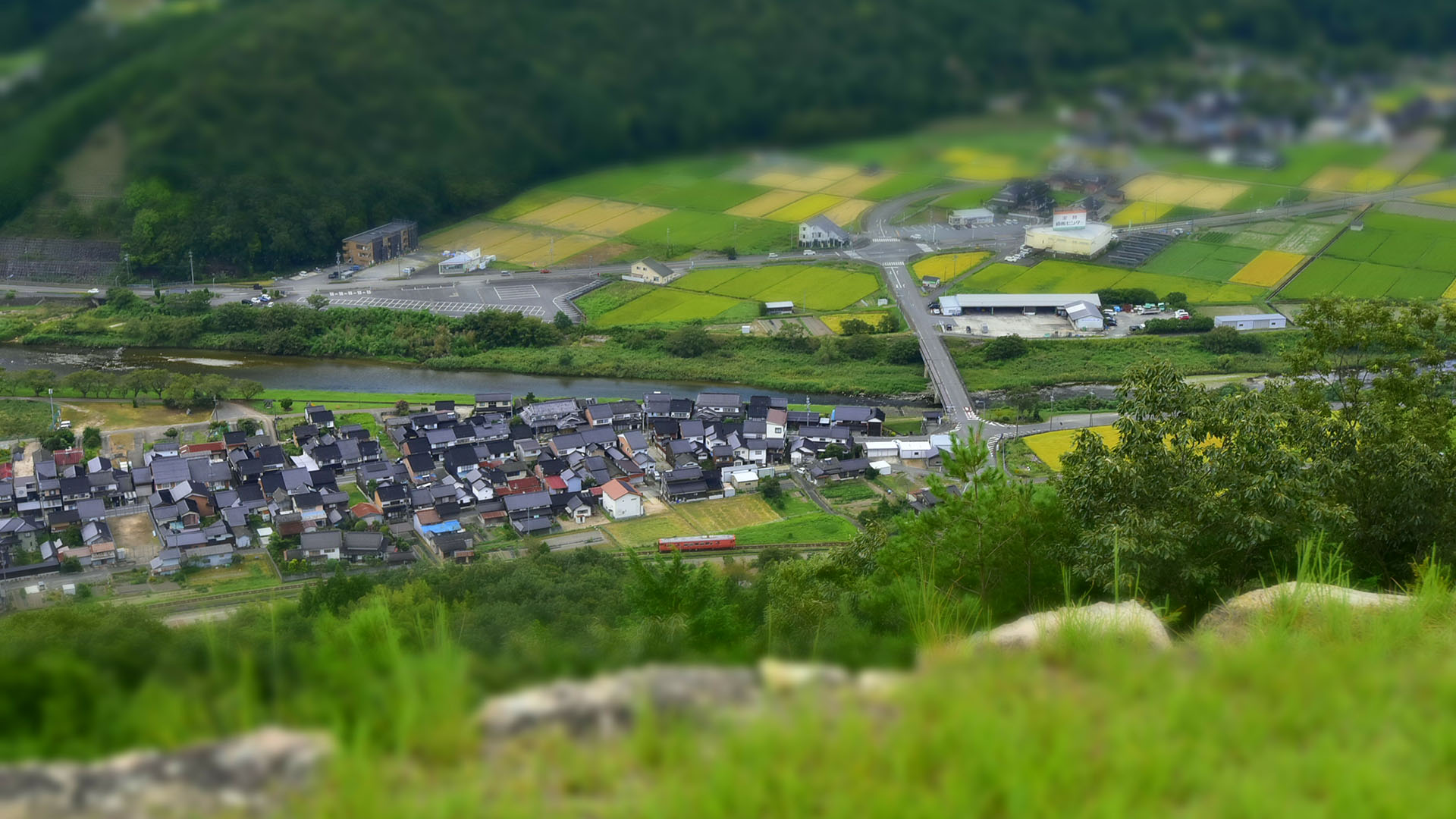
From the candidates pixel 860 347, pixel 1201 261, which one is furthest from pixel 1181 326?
pixel 860 347

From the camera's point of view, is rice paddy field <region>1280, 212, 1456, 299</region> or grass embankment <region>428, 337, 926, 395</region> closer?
grass embankment <region>428, 337, 926, 395</region>

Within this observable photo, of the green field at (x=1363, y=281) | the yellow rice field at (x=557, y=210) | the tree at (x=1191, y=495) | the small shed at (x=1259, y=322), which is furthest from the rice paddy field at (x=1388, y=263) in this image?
the tree at (x=1191, y=495)

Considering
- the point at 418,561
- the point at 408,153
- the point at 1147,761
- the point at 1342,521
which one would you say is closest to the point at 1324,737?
the point at 1147,761

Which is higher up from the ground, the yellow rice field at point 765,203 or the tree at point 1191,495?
the yellow rice field at point 765,203

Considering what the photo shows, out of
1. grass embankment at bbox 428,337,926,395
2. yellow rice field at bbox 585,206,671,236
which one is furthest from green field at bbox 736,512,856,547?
yellow rice field at bbox 585,206,671,236

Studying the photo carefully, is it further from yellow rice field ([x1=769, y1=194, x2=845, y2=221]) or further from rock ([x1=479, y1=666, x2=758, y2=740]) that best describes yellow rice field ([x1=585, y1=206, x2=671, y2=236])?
rock ([x1=479, y1=666, x2=758, y2=740])

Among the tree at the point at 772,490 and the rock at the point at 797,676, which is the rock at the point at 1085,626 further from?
the tree at the point at 772,490
